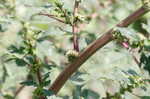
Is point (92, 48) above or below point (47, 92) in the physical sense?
above

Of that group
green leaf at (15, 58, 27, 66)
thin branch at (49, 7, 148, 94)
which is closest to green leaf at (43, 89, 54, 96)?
thin branch at (49, 7, 148, 94)

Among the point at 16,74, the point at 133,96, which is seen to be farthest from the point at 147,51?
the point at 16,74

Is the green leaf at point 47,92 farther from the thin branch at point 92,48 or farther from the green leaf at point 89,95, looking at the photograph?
the green leaf at point 89,95

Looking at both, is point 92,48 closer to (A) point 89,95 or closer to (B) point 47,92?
(B) point 47,92

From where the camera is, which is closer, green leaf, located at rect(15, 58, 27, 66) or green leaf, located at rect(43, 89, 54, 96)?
green leaf, located at rect(43, 89, 54, 96)

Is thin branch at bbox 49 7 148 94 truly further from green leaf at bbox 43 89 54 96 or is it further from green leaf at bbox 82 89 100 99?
green leaf at bbox 82 89 100 99

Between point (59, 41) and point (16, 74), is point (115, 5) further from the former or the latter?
point (16, 74)

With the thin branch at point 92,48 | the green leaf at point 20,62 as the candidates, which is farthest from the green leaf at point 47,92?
the green leaf at point 20,62

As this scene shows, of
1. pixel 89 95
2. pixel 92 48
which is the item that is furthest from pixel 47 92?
pixel 89 95
